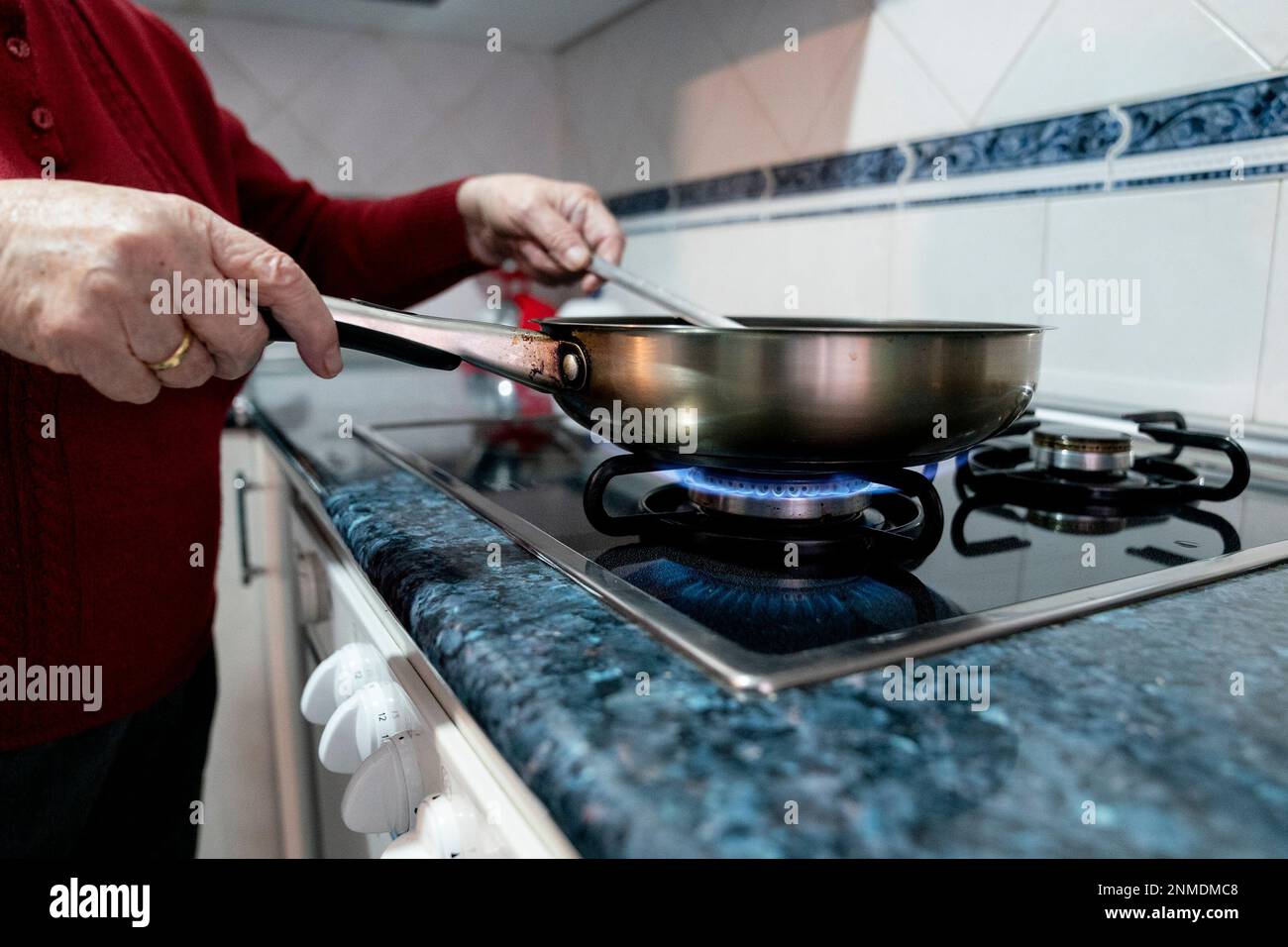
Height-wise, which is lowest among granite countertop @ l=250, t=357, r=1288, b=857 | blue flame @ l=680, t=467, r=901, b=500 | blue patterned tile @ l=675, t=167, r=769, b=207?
granite countertop @ l=250, t=357, r=1288, b=857

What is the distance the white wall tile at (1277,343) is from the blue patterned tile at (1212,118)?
56mm

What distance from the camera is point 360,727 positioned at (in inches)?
17.2

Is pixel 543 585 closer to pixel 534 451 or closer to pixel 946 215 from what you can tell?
pixel 534 451

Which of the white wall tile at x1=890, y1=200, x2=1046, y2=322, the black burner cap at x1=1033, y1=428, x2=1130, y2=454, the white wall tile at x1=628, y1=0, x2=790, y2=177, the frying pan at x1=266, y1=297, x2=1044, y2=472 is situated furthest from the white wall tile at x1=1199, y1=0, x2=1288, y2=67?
the white wall tile at x1=628, y1=0, x2=790, y2=177

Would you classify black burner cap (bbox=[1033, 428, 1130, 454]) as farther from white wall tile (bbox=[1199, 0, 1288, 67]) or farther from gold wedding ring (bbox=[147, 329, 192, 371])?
gold wedding ring (bbox=[147, 329, 192, 371])

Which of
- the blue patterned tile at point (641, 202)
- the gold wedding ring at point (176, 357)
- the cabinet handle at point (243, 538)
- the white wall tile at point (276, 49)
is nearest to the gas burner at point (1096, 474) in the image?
the gold wedding ring at point (176, 357)

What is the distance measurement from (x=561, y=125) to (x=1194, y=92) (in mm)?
1414

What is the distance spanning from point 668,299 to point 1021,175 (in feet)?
1.51

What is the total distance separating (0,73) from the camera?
1.85 ft

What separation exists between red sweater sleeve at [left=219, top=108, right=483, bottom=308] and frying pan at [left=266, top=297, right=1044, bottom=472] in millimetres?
480

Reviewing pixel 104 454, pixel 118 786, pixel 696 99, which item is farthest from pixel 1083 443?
pixel 696 99

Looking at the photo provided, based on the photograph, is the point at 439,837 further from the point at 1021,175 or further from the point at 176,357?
the point at 1021,175

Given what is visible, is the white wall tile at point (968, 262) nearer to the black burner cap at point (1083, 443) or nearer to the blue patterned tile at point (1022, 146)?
the blue patterned tile at point (1022, 146)

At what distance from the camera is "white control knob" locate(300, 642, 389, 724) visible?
19.3 inches
